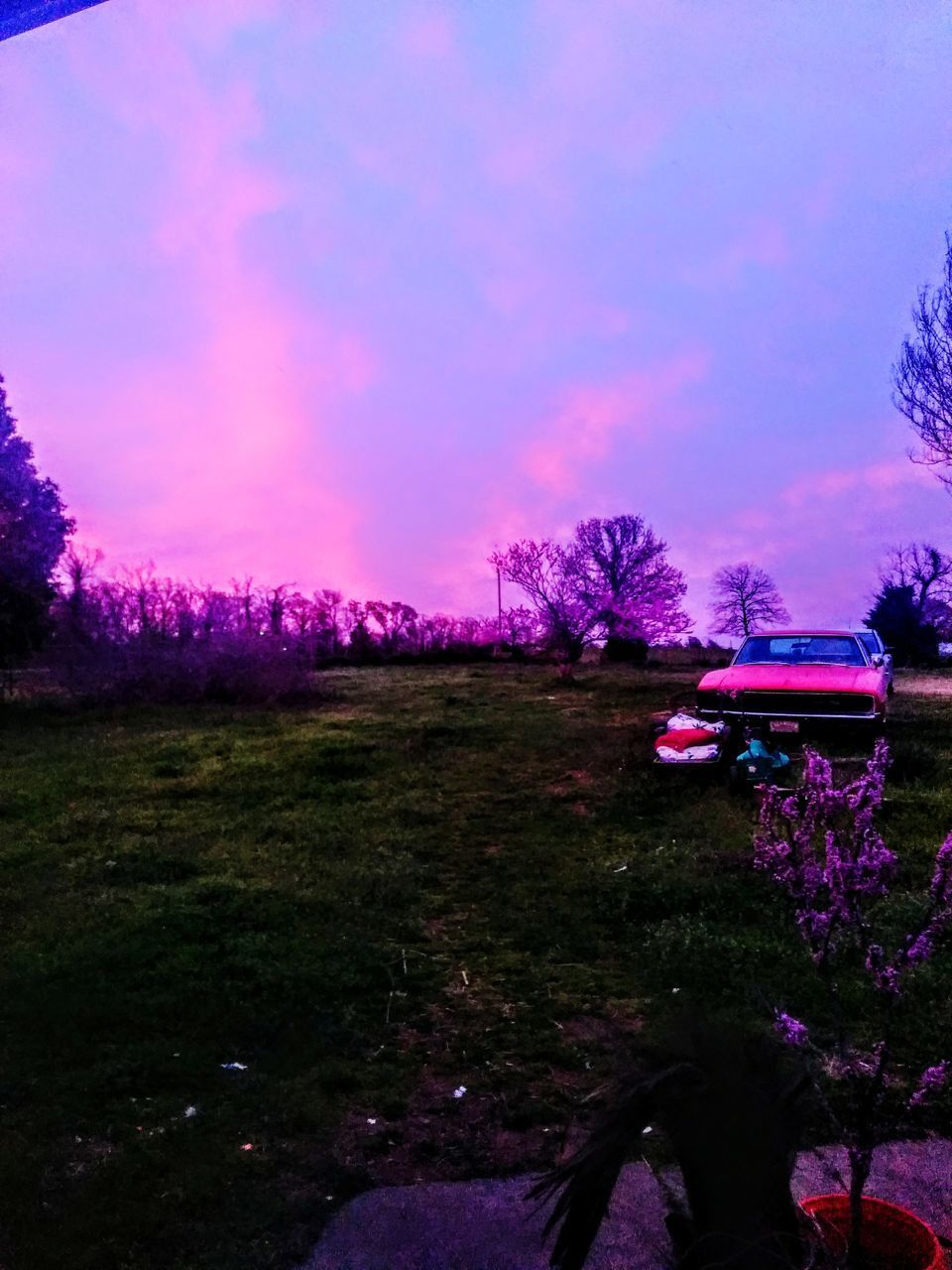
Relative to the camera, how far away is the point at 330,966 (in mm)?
5555

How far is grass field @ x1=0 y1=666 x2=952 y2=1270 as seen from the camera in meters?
3.42

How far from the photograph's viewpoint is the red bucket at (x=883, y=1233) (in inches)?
89.7

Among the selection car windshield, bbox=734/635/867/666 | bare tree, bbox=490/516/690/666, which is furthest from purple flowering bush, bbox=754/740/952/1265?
bare tree, bbox=490/516/690/666

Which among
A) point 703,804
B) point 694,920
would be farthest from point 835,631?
point 694,920

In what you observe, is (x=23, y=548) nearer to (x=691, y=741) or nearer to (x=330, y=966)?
(x=691, y=741)

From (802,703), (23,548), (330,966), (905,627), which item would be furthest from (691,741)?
(905,627)

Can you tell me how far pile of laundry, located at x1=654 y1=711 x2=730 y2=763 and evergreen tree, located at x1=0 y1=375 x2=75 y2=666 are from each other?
53.5 ft

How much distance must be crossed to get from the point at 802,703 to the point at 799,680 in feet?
1.15

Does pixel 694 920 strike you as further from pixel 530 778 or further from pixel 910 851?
pixel 530 778

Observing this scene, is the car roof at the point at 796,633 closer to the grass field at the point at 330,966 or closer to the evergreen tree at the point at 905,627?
the grass field at the point at 330,966

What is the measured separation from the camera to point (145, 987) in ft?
17.4

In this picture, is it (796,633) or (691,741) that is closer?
(691,741)

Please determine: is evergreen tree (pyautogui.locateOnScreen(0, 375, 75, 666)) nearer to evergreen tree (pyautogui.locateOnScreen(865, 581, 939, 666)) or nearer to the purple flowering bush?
the purple flowering bush

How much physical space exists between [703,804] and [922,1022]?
4.76 meters
